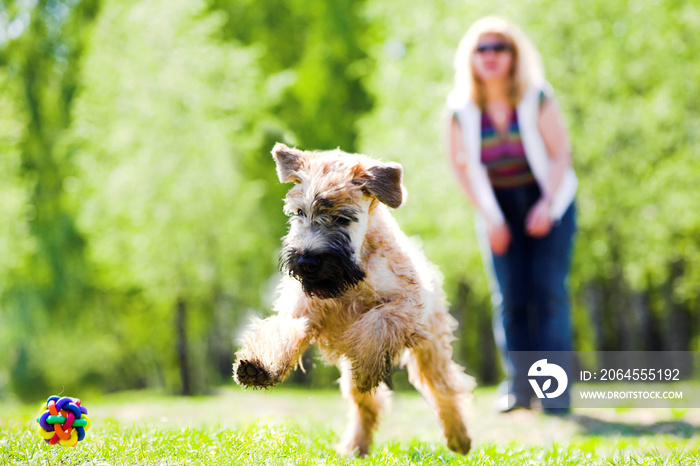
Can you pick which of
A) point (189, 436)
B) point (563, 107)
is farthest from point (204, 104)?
point (189, 436)

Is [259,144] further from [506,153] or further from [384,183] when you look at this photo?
[384,183]

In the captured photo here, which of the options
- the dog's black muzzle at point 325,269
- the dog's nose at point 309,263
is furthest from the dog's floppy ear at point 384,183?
the dog's nose at point 309,263

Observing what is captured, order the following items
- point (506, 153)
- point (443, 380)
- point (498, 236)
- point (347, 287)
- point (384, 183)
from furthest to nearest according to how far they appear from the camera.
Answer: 1. point (506, 153)
2. point (498, 236)
3. point (443, 380)
4. point (384, 183)
5. point (347, 287)

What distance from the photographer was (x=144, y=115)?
14.0 metres

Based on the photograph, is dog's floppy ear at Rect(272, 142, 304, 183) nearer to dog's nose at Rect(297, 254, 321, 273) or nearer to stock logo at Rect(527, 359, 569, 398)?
dog's nose at Rect(297, 254, 321, 273)

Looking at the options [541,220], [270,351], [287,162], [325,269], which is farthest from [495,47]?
[270,351]

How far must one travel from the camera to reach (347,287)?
3711 mm

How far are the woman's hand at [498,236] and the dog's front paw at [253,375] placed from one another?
3595 mm

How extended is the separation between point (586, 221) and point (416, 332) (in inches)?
429

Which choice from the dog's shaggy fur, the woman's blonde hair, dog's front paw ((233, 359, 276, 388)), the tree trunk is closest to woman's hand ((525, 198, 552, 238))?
the woman's blonde hair

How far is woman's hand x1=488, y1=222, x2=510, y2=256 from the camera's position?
636cm

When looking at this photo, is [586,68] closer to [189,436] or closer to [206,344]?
[189,436]

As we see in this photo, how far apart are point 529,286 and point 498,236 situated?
0.83 meters

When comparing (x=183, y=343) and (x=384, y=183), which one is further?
(x=183, y=343)
